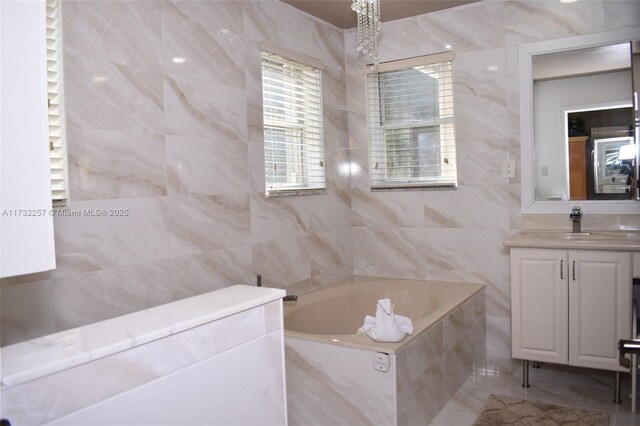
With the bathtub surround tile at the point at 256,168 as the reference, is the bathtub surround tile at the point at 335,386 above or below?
below

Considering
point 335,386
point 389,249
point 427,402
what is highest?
point 389,249

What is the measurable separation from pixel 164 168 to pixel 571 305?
7.88ft

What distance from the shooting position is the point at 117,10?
2398 mm

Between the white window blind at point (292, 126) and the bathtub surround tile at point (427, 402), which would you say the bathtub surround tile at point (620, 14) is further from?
the bathtub surround tile at point (427, 402)

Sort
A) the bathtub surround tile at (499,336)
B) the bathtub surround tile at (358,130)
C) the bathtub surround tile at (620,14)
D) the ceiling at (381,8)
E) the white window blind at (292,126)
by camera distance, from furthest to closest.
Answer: the bathtub surround tile at (358,130) → the bathtub surround tile at (499,336) → the ceiling at (381,8) → the white window blind at (292,126) → the bathtub surround tile at (620,14)

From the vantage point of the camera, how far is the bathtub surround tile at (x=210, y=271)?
2699mm

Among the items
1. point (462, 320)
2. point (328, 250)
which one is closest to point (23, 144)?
point (462, 320)

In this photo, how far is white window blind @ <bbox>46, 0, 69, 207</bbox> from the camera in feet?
6.75

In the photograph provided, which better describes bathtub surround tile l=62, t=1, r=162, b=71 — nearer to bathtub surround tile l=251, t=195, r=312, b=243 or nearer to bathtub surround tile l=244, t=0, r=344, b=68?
bathtub surround tile l=244, t=0, r=344, b=68

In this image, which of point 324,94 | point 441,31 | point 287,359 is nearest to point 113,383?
point 287,359

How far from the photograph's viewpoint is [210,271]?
2889mm

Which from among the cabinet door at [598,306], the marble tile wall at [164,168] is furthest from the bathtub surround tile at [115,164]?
the cabinet door at [598,306]

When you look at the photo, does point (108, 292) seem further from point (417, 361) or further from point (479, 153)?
point (479, 153)

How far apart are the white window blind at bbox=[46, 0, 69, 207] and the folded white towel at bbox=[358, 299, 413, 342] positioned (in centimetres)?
151
